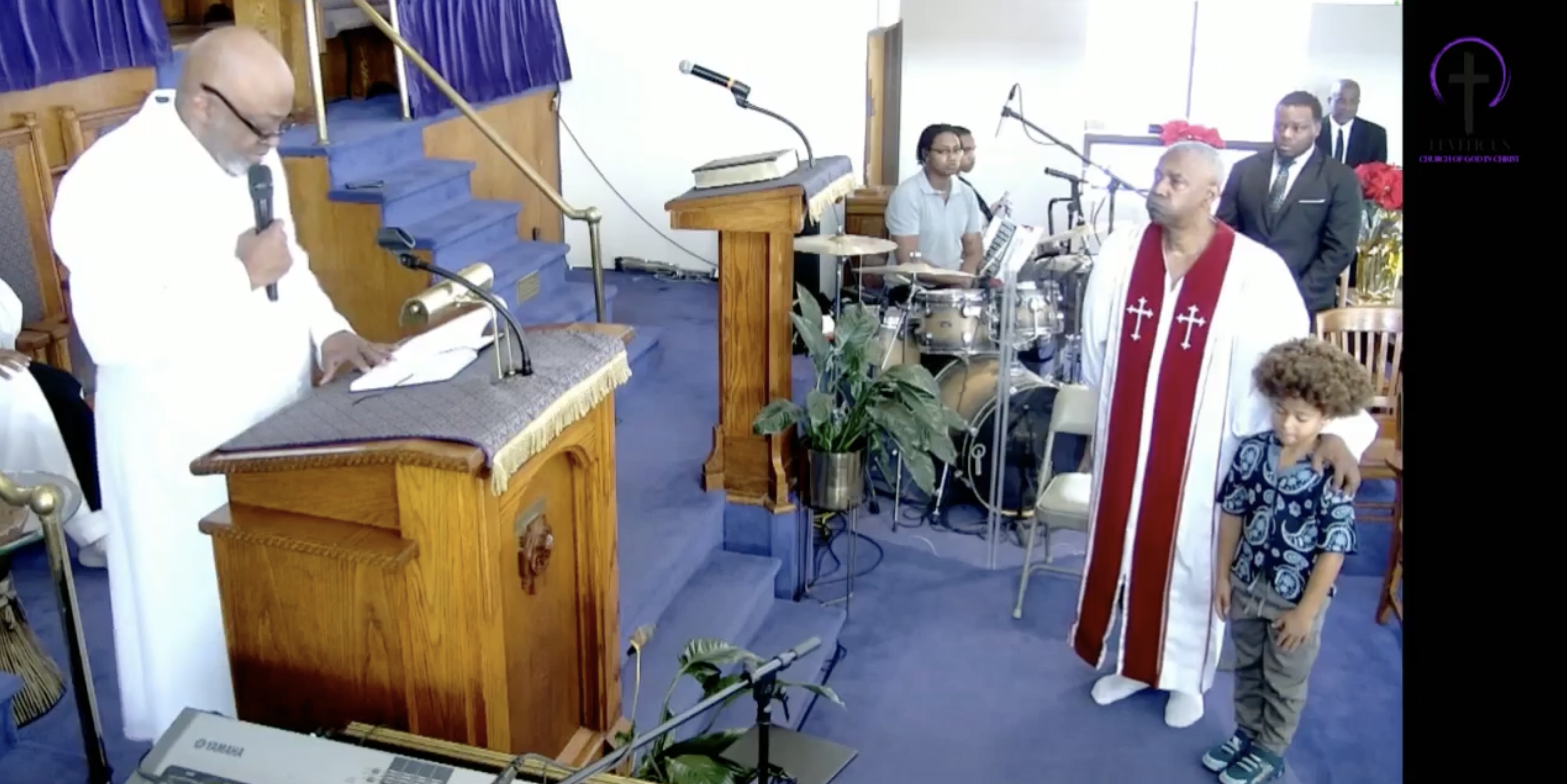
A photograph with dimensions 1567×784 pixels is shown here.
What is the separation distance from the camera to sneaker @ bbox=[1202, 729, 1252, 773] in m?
3.50

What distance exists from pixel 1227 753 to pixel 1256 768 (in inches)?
4.7

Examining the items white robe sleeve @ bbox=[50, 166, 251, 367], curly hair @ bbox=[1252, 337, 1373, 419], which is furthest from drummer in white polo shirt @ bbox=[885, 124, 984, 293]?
white robe sleeve @ bbox=[50, 166, 251, 367]

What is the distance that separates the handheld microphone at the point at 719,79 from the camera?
3.65 meters

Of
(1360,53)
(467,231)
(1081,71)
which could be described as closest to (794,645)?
(467,231)

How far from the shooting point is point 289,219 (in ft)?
8.85

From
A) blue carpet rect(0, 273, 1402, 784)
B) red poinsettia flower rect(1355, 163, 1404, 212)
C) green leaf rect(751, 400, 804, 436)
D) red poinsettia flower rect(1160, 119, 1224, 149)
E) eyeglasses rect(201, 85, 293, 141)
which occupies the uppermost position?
eyeglasses rect(201, 85, 293, 141)

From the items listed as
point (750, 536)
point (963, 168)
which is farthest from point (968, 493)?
point (963, 168)

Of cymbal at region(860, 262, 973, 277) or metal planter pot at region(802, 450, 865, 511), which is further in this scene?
cymbal at region(860, 262, 973, 277)

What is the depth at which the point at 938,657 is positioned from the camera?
4188mm

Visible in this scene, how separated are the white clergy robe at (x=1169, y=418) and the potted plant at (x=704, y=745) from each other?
164 cm

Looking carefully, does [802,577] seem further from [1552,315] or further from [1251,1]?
[1251,1]

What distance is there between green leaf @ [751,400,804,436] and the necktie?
230 cm

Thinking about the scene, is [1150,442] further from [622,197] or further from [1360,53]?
[1360,53]

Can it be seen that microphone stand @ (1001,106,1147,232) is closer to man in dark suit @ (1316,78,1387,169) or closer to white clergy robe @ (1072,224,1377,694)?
white clergy robe @ (1072,224,1377,694)
